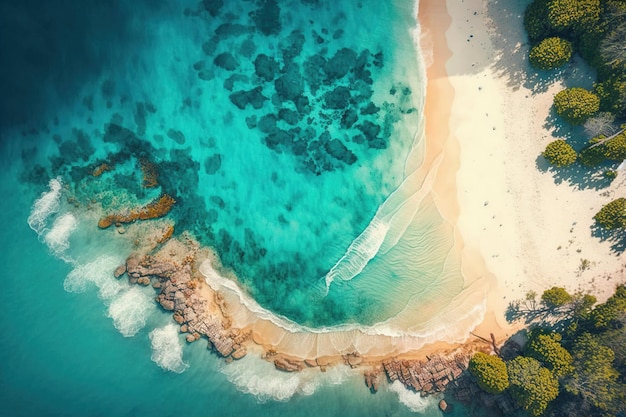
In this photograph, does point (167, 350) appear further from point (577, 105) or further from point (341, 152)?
point (577, 105)

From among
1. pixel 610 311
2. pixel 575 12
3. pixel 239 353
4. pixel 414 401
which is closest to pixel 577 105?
pixel 575 12

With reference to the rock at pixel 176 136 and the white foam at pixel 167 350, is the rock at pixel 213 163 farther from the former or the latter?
the white foam at pixel 167 350

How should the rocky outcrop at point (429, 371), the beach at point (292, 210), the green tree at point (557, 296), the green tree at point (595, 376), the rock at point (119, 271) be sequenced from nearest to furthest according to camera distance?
the green tree at point (595, 376) → the green tree at point (557, 296) → the beach at point (292, 210) → the rocky outcrop at point (429, 371) → the rock at point (119, 271)

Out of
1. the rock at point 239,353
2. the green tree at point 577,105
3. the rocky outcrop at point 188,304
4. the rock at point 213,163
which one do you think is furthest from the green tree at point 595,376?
the rock at point 213,163

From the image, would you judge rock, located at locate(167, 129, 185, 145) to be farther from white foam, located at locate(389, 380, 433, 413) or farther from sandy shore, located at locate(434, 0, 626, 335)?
white foam, located at locate(389, 380, 433, 413)

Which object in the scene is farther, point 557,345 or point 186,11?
point 186,11

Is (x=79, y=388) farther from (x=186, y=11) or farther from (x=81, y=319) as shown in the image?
(x=186, y=11)

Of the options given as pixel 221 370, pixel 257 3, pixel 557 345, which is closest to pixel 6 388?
pixel 221 370
